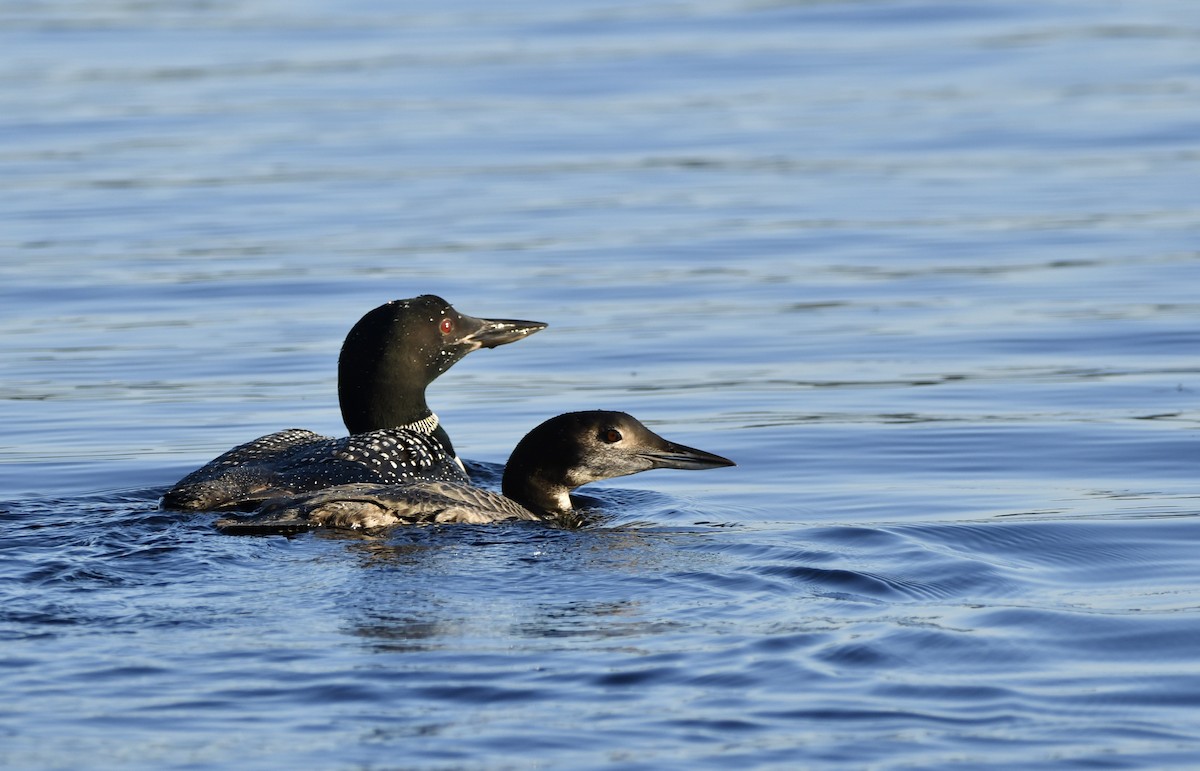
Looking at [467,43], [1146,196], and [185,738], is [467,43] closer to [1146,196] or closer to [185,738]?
[1146,196]

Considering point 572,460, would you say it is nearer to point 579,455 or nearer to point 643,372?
point 579,455

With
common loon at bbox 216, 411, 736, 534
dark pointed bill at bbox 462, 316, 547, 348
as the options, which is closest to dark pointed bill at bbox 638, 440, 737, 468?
common loon at bbox 216, 411, 736, 534

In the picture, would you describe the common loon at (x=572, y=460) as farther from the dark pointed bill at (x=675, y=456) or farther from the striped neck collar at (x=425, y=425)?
the striped neck collar at (x=425, y=425)

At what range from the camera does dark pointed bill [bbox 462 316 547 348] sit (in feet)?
28.6

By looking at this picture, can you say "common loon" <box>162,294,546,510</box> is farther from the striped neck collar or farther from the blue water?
the blue water

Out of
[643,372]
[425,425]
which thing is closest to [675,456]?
[425,425]

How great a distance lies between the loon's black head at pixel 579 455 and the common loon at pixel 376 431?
0.38 metres

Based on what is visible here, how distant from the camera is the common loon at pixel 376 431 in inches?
287

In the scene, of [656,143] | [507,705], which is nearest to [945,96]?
[656,143]

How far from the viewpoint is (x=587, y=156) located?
51.5ft

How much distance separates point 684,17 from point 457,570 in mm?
16902

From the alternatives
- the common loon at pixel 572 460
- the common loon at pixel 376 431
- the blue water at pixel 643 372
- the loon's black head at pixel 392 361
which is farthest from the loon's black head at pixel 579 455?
the loon's black head at pixel 392 361

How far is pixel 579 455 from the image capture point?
7.65m

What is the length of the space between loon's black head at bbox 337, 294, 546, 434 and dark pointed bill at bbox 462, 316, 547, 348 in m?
0.16
